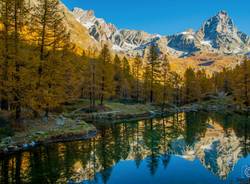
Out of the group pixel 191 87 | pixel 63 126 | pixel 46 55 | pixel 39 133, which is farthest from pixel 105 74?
pixel 191 87

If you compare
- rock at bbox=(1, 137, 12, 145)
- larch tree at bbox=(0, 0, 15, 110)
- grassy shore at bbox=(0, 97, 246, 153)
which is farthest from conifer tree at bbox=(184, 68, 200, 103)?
rock at bbox=(1, 137, 12, 145)

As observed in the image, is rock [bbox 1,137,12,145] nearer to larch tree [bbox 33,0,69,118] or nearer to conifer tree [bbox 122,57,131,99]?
larch tree [bbox 33,0,69,118]

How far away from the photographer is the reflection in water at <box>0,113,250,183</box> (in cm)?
2261

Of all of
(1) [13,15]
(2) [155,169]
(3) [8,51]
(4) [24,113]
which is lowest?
(2) [155,169]

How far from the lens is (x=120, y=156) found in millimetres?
29234

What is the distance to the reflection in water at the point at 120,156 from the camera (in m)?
22.6

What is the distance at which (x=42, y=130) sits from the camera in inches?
1378

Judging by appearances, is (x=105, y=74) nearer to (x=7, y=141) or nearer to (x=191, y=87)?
(x=7, y=141)

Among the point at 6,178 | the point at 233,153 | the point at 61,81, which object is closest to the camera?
the point at 6,178

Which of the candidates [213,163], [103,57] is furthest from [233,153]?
[103,57]

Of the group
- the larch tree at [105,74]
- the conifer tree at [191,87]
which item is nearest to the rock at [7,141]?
the larch tree at [105,74]

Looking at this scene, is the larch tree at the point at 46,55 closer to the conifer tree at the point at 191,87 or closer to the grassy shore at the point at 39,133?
the grassy shore at the point at 39,133

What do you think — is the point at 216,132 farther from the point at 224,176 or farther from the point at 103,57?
the point at 103,57

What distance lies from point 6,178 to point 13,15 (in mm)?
19684
